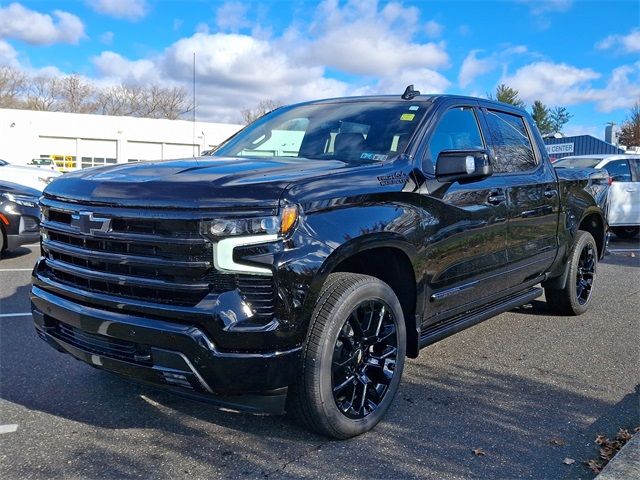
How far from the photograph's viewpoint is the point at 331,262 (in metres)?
2.95

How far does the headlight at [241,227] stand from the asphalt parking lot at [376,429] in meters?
1.15

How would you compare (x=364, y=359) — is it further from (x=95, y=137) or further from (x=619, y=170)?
(x=95, y=137)

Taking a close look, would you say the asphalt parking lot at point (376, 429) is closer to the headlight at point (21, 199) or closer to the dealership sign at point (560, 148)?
the headlight at point (21, 199)

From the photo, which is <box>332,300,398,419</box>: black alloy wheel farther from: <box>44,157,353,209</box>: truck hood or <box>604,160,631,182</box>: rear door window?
<box>604,160,631,182</box>: rear door window

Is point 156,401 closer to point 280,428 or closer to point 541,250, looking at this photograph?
→ point 280,428

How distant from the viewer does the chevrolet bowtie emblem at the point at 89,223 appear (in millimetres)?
2926

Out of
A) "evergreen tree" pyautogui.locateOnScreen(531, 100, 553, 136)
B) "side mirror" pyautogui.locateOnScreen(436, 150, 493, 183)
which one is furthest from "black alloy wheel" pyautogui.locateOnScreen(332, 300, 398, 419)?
"evergreen tree" pyautogui.locateOnScreen(531, 100, 553, 136)

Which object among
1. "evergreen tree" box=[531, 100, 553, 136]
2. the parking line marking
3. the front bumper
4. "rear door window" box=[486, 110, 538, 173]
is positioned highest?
"evergreen tree" box=[531, 100, 553, 136]

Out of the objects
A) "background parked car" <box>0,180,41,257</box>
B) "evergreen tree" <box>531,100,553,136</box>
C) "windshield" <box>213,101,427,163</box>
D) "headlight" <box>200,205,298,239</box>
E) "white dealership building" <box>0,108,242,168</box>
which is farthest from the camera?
"evergreen tree" <box>531,100,553,136</box>

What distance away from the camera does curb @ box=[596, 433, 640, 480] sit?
275cm

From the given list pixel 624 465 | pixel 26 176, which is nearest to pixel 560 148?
pixel 26 176

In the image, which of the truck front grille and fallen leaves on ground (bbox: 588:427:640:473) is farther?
fallen leaves on ground (bbox: 588:427:640:473)

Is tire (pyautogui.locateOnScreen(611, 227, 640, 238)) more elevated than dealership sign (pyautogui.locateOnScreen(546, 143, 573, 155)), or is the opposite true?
dealership sign (pyautogui.locateOnScreen(546, 143, 573, 155))

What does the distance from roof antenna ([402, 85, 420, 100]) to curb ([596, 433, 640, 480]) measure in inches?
101
